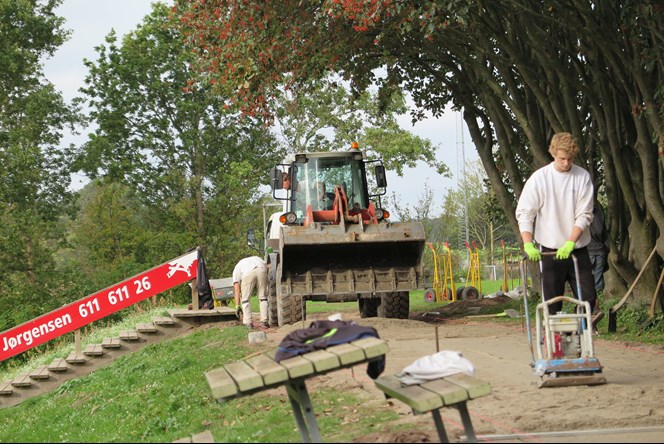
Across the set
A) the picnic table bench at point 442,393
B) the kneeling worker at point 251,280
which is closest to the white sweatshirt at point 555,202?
the picnic table bench at point 442,393

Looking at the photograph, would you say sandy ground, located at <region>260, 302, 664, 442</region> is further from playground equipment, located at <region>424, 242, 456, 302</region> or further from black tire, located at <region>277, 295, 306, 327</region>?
playground equipment, located at <region>424, 242, 456, 302</region>

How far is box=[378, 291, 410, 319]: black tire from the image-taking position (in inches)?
750

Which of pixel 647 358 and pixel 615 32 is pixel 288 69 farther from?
pixel 647 358

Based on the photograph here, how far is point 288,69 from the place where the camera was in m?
18.5

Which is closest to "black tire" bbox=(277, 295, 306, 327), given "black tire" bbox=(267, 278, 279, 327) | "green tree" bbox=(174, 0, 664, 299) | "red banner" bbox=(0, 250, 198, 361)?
"black tire" bbox=(267, 278, 279, 327)

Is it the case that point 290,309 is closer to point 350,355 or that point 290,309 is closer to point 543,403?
point 543,403

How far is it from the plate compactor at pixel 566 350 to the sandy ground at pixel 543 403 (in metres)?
0.09

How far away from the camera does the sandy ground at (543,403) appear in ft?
23.3

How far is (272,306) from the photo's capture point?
66.2 feet

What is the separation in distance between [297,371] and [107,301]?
1861 cm

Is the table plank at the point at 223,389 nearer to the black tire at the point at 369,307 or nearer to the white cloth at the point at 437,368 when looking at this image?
the white cloth at the point at 437,368

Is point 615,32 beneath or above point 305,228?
above

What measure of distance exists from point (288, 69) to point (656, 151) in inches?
254

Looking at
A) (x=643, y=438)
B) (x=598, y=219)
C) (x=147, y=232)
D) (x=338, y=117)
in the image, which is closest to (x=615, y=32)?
(x=598, y=219)
